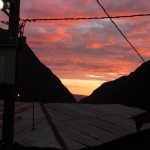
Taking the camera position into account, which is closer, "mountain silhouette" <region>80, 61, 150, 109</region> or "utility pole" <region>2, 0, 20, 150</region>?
"utility pole" <region>2, 0, 20, 150</region>

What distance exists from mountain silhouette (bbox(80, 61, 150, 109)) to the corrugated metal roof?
6539 centimetres

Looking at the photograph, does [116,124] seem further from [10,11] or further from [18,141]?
[10,11]

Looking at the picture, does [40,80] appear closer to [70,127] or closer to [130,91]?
[130,91]

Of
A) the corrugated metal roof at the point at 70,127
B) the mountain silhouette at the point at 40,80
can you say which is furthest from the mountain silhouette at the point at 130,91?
the corrugated metal roof at the point at 70,127

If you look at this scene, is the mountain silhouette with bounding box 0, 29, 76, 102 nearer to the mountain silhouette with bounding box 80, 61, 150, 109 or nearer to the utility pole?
the mountain silhouette with bounding box 80, 61, 150, 109

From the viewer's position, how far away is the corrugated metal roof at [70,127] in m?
13.4

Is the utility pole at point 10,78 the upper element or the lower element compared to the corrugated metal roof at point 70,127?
upper

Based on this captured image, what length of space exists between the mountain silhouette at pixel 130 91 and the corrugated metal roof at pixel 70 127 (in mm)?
65386

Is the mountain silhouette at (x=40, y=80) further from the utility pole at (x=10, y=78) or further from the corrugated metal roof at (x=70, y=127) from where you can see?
the utility pole at (x=10, y=78)

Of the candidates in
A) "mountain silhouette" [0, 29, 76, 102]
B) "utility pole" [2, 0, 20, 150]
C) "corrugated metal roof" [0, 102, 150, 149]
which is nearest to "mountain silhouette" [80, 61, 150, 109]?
"mountain silhouette" [0, 29, 76, 102]

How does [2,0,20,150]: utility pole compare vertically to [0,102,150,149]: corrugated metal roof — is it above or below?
above

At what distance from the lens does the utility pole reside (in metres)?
11.5

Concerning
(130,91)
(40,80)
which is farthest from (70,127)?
(40,80)

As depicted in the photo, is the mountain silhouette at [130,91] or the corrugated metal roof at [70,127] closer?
the corrugated metal roof at [70,127]
